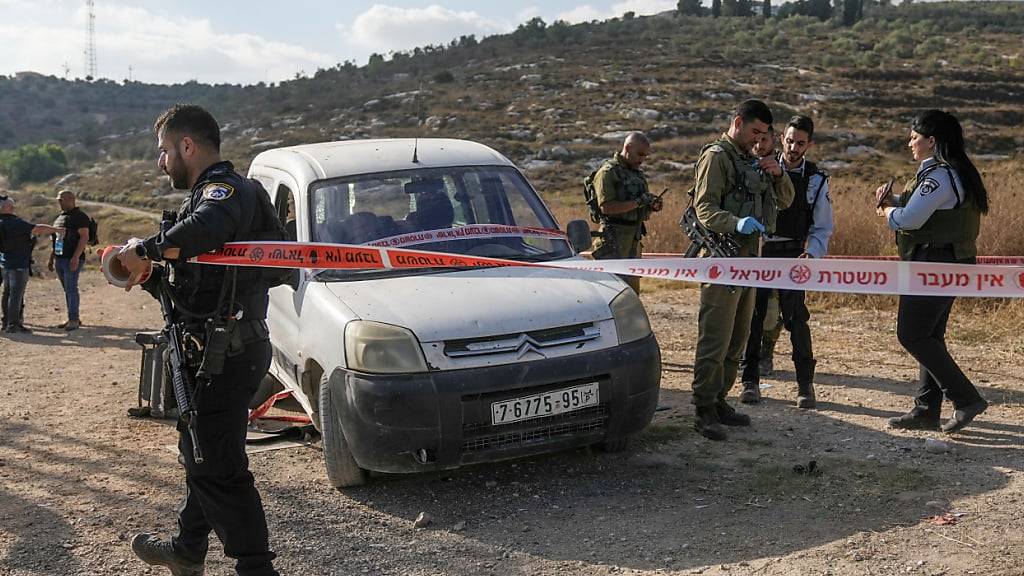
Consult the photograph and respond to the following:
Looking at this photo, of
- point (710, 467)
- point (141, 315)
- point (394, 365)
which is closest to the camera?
point (394, 365)

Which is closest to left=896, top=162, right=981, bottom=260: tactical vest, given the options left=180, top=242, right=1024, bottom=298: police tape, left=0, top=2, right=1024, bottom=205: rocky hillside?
left=180, top=242, right=1024, bottom=298: police tape

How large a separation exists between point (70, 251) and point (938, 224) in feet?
33.6

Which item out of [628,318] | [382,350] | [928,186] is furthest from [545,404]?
[928,186]

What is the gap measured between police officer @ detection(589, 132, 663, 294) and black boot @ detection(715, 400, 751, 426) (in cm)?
216

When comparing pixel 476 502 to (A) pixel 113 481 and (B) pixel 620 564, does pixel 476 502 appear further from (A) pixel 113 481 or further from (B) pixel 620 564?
(A) pixel 113 481

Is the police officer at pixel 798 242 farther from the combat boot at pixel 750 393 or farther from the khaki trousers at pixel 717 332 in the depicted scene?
Result: the khaki trousers at pixel 717 332

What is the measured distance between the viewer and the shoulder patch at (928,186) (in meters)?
5.42

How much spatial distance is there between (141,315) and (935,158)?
1054 cm

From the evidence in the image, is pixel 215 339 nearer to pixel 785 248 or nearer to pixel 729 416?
pixel 729 416

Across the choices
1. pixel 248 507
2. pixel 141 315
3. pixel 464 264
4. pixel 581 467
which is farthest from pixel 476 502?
pixel 141 315

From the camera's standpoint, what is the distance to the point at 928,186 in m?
5.43

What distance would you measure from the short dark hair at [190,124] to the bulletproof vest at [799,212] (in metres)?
4.24

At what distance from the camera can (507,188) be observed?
594cm

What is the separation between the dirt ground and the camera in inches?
161
